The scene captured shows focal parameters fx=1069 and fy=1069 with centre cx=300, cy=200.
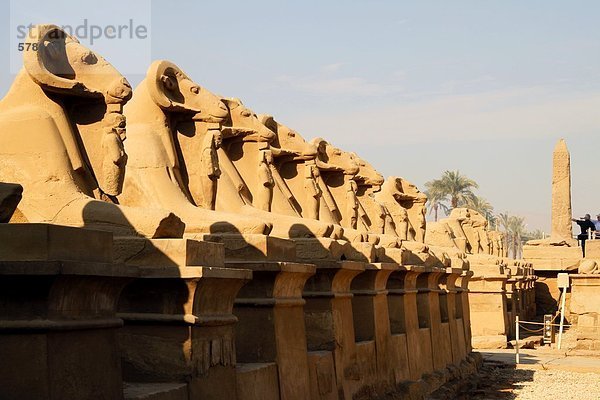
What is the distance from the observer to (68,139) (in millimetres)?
6820

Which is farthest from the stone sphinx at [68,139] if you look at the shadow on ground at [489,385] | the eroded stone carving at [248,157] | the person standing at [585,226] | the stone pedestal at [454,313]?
the person standing at [585,226]

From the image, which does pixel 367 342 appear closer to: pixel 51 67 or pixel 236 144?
pixel 236 144

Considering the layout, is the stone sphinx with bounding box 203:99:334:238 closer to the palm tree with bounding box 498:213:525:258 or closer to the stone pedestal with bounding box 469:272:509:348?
the stone pedestal with bounding box 469:272:509:348

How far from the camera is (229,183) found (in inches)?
411

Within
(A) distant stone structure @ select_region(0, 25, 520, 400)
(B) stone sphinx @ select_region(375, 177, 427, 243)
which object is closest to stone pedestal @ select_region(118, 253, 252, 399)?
(A) distant stone structure @ select_region(0, 25, 520, 400)

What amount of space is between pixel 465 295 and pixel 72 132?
43.2 feet

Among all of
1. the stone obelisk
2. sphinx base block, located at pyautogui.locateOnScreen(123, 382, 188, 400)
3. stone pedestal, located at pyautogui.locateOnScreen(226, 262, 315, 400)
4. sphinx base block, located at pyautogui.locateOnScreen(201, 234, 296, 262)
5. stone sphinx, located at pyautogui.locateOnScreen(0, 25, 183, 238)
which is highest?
the stone obelisk

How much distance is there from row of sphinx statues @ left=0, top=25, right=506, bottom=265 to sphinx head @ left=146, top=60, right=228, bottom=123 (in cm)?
1

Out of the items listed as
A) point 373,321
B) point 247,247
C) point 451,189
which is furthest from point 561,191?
point 247,247

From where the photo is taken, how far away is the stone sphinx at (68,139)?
642 cm

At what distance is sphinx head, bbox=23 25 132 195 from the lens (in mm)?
7066

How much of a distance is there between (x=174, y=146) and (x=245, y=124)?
7.50 feet

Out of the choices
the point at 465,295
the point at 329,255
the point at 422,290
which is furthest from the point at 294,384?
the point at 465,295

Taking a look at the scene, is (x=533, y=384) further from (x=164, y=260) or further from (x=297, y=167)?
(x=164, y=260)
